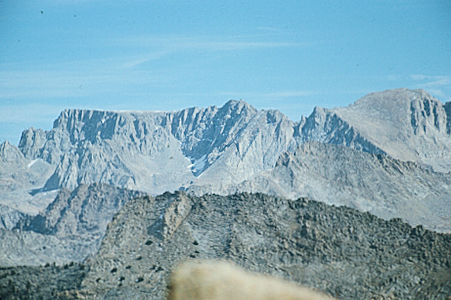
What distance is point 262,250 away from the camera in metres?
88.3

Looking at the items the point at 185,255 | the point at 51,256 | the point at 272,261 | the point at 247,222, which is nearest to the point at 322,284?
the point at 272,261

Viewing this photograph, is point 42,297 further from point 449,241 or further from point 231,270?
point 231,270

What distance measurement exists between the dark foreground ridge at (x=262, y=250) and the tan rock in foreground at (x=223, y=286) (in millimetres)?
64732

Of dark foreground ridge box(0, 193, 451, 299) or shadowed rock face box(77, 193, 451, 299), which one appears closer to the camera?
dark foreground ridge box(0, 193, 451, 299)

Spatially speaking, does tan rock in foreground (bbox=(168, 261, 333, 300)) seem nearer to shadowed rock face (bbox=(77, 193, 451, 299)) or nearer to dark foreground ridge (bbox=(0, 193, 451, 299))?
shadowed rock face (bbox=(77, 193, 451, 299))

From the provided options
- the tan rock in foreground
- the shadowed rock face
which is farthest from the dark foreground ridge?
the tan rock in foreground

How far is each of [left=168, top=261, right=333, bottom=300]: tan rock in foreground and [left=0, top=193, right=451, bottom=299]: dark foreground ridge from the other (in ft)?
212

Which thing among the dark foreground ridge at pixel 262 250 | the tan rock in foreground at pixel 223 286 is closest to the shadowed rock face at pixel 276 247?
the dark foreground ridge at pixel 262 250

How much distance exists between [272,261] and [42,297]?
2464cm

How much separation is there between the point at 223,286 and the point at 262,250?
261ft

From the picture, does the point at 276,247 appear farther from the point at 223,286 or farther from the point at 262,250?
the point at 223,286

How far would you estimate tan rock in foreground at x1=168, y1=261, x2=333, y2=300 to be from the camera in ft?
30.9

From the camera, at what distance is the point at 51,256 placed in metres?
196

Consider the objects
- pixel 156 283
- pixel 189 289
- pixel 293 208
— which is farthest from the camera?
pixel 293 208
